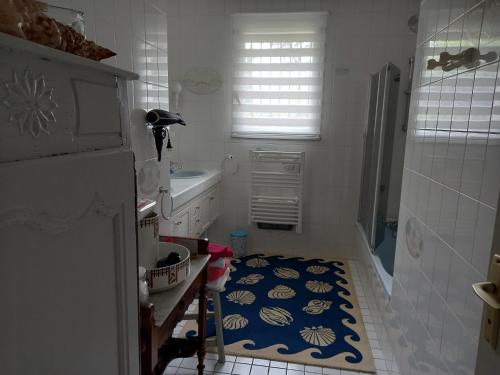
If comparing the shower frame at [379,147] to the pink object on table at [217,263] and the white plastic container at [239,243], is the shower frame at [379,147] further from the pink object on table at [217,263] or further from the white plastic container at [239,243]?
the pink object on table at [217,263]

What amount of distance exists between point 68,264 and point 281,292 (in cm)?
220

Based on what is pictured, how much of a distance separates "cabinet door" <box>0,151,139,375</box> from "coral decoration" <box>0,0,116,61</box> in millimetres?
195

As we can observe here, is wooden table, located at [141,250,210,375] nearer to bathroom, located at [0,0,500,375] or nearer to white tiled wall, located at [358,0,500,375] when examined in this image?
bathroom, located at [0,0,500,375]

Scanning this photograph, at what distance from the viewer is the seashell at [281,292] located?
2534 millimetres

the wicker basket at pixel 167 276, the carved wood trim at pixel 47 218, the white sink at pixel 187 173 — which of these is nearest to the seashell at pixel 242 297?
the white sink at pixel 187 173

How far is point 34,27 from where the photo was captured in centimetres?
56

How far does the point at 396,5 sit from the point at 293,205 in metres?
1.85

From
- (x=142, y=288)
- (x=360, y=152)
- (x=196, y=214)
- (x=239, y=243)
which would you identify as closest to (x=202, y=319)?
(x=142, y=288)

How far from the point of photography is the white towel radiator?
3049 millimetres

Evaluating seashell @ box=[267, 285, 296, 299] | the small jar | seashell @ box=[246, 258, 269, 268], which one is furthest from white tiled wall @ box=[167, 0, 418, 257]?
the small jar

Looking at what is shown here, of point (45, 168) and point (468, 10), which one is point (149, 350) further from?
point (468, 10)

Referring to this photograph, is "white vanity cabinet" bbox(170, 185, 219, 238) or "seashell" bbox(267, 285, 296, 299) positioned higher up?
"white vanity cabinet" bbox(170, 185, 219, 238)

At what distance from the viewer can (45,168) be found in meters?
0.50

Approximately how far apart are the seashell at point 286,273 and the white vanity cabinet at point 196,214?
718 mm
